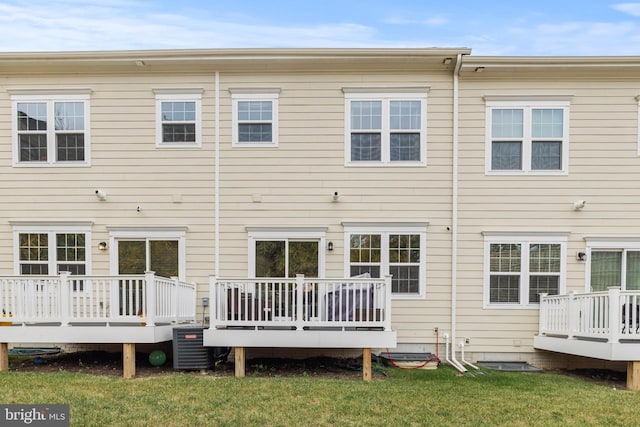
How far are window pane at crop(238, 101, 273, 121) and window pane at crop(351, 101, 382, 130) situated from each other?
69.8 inches

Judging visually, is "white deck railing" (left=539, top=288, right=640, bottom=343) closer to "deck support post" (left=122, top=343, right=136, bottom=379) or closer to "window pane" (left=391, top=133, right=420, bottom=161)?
"window pane" (left=391, top=133, right=420, bottom=161)

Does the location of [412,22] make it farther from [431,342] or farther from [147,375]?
[147,375]

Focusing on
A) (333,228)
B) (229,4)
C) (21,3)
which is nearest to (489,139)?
(333,228)

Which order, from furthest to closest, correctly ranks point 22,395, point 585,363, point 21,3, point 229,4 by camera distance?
point 229,4 < point 21,3 < point 585,363 < point 22,395

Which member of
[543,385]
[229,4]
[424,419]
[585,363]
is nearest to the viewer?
[424,419]

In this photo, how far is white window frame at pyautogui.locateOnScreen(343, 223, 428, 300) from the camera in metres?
8.17

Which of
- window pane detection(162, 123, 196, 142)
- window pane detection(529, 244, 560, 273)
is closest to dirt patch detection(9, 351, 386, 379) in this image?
window pane detection(529, 244, 560, 273)

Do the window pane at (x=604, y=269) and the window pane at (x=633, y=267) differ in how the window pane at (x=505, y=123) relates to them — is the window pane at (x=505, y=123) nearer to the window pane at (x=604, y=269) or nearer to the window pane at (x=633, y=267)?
the window pane at (x=604, y=269)

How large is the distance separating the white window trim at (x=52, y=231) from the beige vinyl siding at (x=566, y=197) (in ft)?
25.6

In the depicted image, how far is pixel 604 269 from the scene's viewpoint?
810cm

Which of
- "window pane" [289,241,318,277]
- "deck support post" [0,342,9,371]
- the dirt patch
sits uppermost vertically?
"window pane" [289,241,318,277]

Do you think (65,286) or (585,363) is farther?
(585,363)

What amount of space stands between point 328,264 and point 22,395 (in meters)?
5.35

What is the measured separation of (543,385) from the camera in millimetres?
6535
